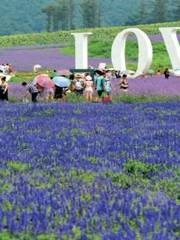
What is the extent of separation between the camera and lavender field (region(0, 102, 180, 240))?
567 centimetres

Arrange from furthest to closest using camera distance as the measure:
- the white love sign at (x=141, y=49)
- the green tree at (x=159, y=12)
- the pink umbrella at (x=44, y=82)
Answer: the green tree at (x=159, y=12) < the white love sign at (x=141, y=49) < the pink umbrella at (x=44, y=82)

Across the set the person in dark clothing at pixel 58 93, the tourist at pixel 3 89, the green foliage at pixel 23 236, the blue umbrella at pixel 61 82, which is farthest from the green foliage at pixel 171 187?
the person in dark clothing at pixel 58 93

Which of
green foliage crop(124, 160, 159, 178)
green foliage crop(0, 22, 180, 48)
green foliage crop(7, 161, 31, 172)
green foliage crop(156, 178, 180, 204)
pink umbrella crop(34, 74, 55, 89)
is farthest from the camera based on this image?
green foliage crop(0, 22, 180, 48)

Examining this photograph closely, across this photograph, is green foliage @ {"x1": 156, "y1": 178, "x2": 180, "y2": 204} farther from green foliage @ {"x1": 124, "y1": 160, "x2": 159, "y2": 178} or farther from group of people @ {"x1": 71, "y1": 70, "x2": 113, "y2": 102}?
group of people @ {"x1": 71, "y1": 70, "x2": 113, "y2": 102}

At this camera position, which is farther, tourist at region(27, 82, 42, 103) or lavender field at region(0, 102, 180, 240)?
tourist at region(27, 82, 42, 103)

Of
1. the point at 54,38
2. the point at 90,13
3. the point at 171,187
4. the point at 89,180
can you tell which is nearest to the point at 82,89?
the point at 89,180

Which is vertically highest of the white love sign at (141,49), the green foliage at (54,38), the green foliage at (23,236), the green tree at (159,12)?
the green tree at (159,12)

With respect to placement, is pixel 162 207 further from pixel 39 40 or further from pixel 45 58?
pixel 39 40

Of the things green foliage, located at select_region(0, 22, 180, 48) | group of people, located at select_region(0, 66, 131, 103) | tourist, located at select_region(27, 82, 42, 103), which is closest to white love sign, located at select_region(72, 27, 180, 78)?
group of people, located at select_region(0, 66, 131, 103)

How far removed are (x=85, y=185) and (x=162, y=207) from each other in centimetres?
135

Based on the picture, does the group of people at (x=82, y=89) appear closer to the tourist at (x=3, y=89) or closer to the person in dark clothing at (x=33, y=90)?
the person in dark clothing at (x=33, y=90)

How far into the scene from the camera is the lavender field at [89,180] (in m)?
5.67

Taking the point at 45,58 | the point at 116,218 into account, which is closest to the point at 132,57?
the point at 45,58

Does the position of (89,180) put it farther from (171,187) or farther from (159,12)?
(159,12)
